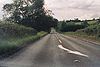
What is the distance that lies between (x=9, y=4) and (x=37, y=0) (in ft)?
37.8

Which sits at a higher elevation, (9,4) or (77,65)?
(9,4)

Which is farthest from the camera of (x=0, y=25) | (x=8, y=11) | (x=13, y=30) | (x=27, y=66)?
(x=8, y=11)

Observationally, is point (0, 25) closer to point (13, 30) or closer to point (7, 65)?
point (13, 30)

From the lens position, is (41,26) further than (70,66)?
Yes

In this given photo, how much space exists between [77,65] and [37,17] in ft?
338

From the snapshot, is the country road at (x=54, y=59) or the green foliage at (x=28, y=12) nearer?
the country road at (x=54, y=59)

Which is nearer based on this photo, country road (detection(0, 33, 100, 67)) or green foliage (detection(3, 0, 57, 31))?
country road (detection(0, 33, 100, 67))

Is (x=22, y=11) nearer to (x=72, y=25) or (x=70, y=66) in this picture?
(x=72, y=25)

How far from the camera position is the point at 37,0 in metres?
117

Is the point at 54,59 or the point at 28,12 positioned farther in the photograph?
the point at 28,12

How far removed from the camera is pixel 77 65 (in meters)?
13.1

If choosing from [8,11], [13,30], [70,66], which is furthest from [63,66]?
[8,11]

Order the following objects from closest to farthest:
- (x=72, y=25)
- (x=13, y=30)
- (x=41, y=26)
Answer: (x=13, y=30) → (x=41, y=26) → (x=72, y=25)

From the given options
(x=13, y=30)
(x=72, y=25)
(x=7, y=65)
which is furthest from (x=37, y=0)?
(x=7, y=65)
